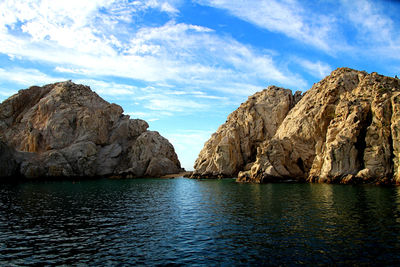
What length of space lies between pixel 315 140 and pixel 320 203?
49615mm

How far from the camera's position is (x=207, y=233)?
26.4 meters

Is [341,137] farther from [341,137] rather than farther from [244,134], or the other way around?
[244,134]

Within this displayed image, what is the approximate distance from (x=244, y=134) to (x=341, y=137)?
153 feet

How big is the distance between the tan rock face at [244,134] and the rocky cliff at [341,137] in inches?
148

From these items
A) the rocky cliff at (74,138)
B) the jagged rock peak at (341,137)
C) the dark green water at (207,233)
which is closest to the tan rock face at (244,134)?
the jagged rock peak at (341,137)

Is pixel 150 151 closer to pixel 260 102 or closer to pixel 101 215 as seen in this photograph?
pixel 260 102

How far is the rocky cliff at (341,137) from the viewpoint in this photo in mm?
63844

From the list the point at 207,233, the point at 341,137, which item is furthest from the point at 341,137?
the point at 207,233

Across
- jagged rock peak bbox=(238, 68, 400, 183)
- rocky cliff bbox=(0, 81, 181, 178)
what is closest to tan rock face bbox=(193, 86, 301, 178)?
jagged rock peak bbox=(238, 68, 400, 183)

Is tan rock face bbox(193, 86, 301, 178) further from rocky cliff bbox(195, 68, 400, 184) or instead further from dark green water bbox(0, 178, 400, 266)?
dark green water bbox(0, 178, 400, 266)

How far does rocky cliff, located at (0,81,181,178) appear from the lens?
105 m

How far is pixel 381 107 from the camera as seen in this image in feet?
218

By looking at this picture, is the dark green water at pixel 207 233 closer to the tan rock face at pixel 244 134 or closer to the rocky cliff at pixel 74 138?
the tan rock face at pixel 244 134

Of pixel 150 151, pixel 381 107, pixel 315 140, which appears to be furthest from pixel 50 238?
pixel 150 151
